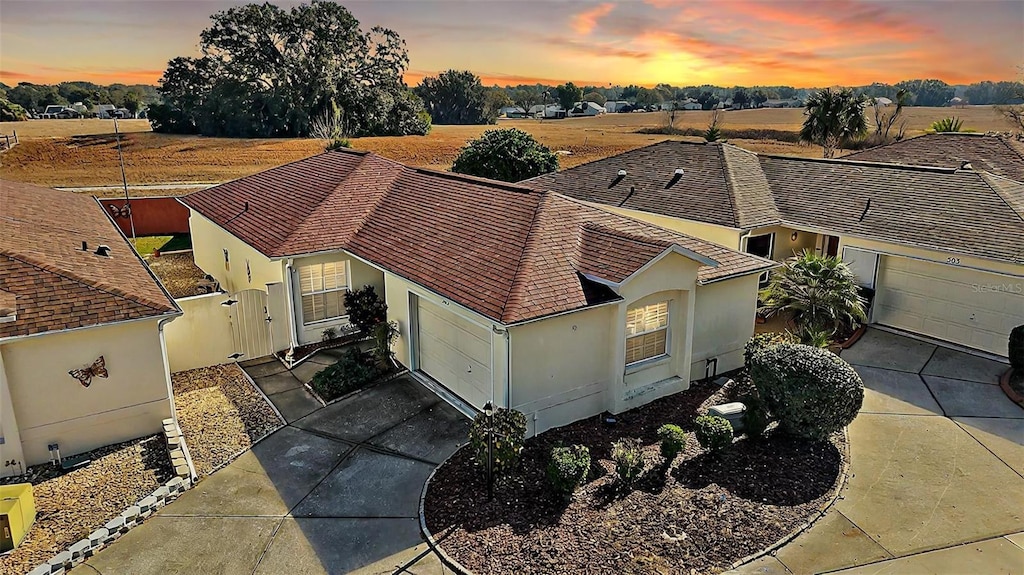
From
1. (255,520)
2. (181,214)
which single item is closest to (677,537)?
(255,520)

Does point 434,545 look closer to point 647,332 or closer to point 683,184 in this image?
point 647,332

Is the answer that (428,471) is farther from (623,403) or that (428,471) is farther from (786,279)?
(786,279)

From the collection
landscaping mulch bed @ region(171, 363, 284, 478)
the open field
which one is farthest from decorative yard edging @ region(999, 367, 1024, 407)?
the open field

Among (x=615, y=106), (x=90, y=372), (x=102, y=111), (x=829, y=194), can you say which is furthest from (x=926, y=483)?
(x=615, y=106)

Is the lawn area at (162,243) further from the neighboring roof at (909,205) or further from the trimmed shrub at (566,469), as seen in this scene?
the neighboring roof at (909,205)

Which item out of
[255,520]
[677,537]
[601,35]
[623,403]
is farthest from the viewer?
[601,35]

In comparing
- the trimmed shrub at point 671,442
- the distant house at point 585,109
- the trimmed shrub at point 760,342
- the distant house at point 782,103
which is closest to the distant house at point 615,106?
the distant house at point 585,109

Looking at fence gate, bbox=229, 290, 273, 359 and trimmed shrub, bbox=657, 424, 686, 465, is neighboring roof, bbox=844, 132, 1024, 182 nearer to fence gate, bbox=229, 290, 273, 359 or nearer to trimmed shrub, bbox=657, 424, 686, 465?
trimmed shrub, bbox=657, 424, 686, 465
